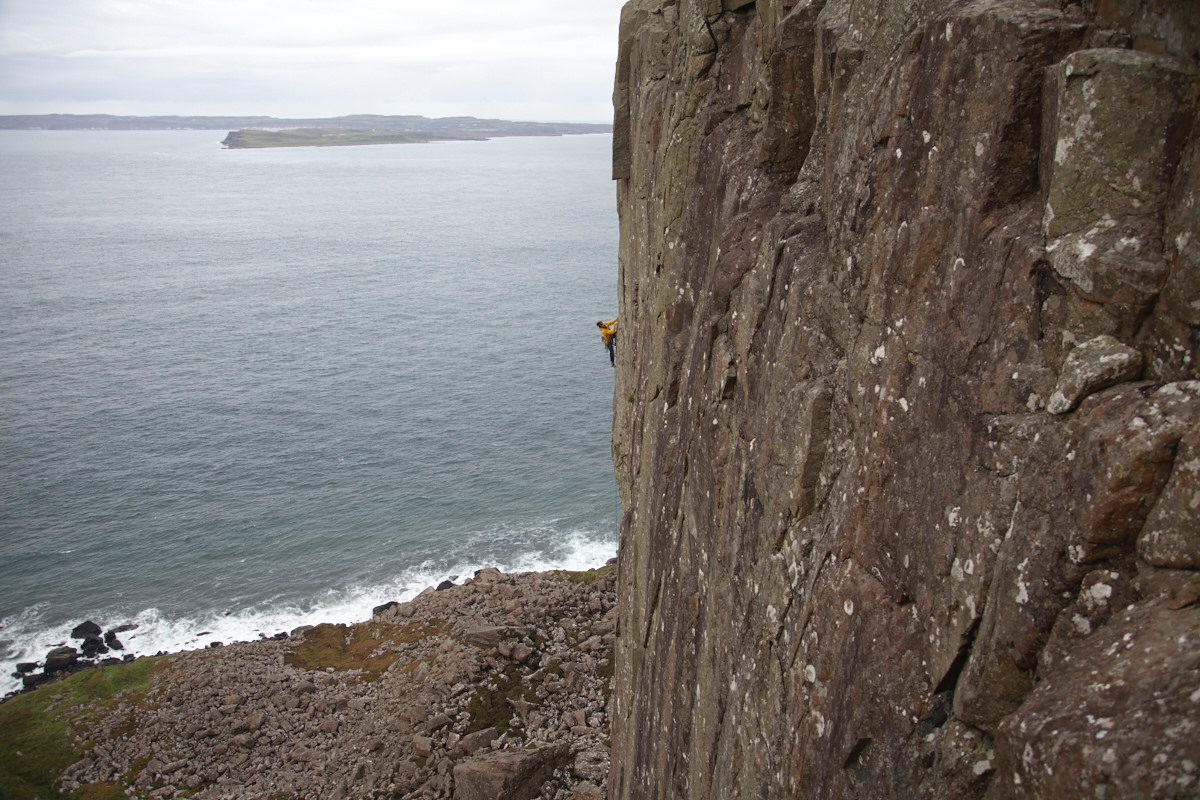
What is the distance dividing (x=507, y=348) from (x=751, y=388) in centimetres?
9480

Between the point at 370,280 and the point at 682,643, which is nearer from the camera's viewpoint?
the point at 682,643

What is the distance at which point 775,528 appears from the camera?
12.6 metres

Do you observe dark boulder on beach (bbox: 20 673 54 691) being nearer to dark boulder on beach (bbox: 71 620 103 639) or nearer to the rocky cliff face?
dark boulder on beach (bbox: 71 620 103 639)

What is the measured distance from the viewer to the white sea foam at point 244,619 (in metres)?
60.2

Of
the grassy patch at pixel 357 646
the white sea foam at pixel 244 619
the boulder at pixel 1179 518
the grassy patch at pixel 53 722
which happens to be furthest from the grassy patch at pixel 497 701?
the boulder at pixel 1179 518

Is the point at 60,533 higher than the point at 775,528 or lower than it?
lower

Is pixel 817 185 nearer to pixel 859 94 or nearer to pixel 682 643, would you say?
pixel 859 94

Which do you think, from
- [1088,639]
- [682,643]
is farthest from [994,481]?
[682,643]

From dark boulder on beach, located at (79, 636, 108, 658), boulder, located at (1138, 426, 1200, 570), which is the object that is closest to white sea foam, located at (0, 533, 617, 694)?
dark boulder on beach, located at (79, 636, 108, 658)

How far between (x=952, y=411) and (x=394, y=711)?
39.2 meters

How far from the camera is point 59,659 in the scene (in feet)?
191

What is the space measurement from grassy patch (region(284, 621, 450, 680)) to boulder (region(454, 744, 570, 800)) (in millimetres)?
18772

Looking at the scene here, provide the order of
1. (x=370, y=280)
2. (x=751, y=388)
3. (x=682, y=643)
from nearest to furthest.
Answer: (x=751, y=388) < (x=682, y=643) < (x=370, y=280)

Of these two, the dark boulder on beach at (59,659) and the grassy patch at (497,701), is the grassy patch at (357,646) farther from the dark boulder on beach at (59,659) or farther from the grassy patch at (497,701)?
the dark boulder on beach at (59,659)
